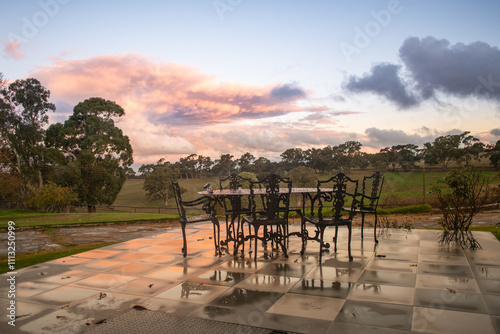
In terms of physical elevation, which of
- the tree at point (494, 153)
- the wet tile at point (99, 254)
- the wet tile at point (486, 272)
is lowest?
the wet tile at point (99, 254)

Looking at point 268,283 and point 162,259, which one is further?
point 162,259

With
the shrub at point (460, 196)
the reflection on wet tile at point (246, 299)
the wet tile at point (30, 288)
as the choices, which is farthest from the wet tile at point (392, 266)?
the wet tile at point (30, 288)

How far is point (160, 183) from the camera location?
3475 centimetres

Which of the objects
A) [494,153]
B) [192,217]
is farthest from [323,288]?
[494,153]

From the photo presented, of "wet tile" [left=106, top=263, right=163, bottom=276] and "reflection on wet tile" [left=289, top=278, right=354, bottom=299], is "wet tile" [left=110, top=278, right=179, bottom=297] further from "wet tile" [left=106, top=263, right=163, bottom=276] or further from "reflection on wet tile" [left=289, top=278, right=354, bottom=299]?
"reflection on wet tile" [left=289, top=278, right=354, bottom=299]

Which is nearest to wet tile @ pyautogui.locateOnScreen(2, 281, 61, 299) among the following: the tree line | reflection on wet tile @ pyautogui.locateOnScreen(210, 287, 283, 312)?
reflection on wet tile @ pyautogui.locateOnScreen(210, 287, 283, 312)

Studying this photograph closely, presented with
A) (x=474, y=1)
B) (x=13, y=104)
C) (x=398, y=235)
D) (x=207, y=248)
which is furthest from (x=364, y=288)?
(x=13, y=104)

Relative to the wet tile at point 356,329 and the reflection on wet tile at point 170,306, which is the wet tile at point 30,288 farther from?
the wet tile at point 356,329

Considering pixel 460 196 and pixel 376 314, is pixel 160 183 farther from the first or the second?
pixel 376 314

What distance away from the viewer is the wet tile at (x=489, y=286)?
3.06 m

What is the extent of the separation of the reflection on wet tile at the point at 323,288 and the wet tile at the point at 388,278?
10.7 inches

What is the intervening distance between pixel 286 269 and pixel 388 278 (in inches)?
43.7

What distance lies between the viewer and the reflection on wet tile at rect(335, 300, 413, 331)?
245 centimetres

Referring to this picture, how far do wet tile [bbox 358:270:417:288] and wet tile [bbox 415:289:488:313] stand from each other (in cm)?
25
